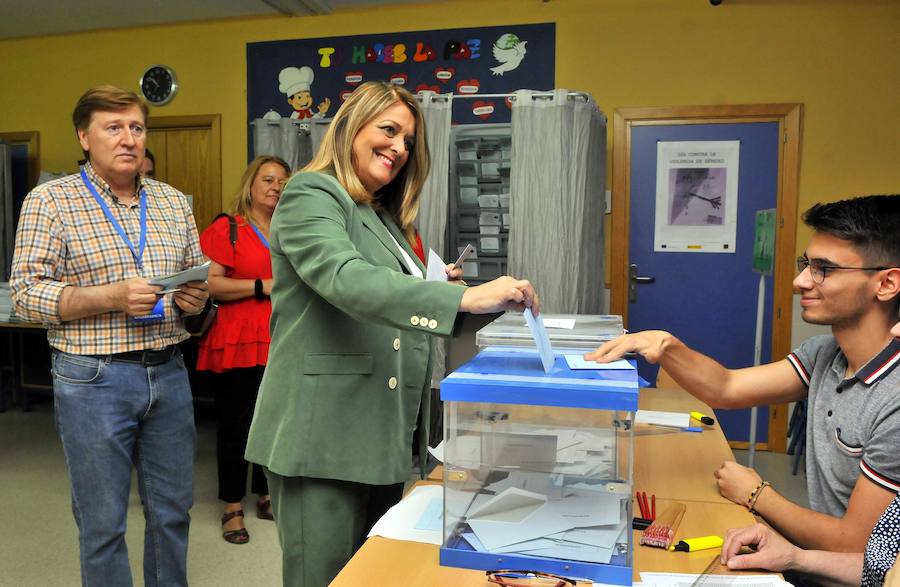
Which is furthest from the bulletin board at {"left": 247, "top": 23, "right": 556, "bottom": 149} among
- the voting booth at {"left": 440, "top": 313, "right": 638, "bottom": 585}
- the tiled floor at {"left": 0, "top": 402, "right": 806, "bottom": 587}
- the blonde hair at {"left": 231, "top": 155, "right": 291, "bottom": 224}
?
the voting booth at {"left": 440, "top": 313, "right": 638, "bottom": 585}

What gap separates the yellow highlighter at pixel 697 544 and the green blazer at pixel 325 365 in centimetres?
54

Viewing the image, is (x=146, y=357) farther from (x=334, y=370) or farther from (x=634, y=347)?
(x=634, y=347)

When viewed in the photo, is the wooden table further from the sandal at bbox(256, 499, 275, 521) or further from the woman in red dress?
the sandal at bbox(256, 499, 275, 521)

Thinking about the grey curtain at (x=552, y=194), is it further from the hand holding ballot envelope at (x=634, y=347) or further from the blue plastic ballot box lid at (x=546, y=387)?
the blue plastic ballot box lid at (x=546, y=387)

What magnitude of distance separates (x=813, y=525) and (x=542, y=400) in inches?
30.2

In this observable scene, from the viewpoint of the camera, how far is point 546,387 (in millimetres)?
1098

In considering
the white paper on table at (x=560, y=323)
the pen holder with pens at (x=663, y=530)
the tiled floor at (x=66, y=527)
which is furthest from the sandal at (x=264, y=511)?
the pen holder with pens at (x=663, y=530)

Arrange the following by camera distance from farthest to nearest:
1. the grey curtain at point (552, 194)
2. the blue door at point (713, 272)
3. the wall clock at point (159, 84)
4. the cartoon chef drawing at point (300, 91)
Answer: the wall clock at point (159, 84) < the cartoon chef drawing at point (300, 91) < the blue door at point (713, 272) < the grey curtain at point (552, 194)

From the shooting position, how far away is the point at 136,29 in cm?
550

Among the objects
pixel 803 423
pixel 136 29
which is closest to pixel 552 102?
pixel 803 423

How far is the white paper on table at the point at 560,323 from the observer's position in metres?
1.60

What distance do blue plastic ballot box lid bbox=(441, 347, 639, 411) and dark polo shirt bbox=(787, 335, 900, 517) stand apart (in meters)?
0.57

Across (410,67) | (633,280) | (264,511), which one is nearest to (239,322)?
(264,511)

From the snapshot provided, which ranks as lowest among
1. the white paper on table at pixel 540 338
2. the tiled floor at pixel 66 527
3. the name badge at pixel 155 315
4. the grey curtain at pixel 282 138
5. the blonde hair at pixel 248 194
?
the tiled floor at pixel 66 527
